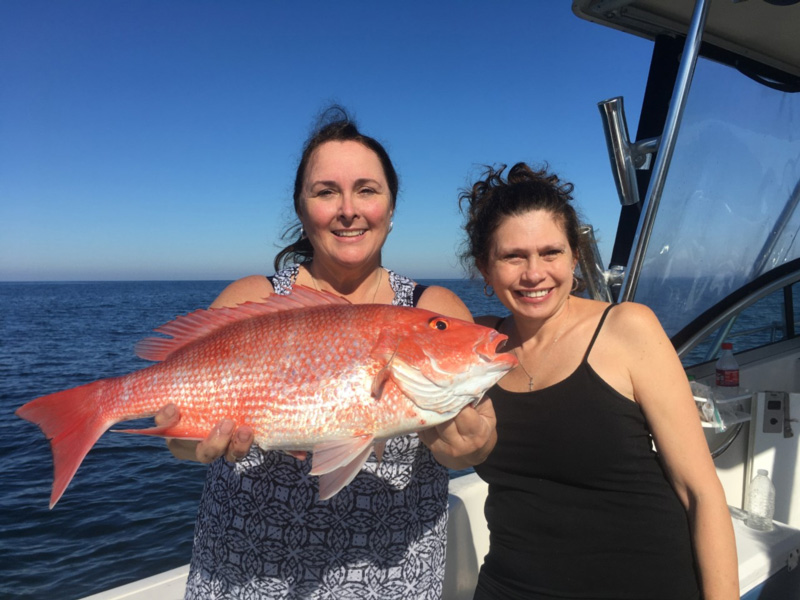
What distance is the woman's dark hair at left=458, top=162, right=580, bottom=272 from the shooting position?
2.19 meters

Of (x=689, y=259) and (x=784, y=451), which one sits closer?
(x=689, y=259)

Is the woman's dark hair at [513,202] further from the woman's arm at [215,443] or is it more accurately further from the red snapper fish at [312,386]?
the woman's arm at [215,443]

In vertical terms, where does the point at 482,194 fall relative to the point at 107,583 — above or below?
above

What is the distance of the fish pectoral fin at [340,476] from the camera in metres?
1.55

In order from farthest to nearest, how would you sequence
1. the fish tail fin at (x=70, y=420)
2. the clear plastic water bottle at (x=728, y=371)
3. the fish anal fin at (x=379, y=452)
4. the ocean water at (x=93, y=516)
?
the ocean water at (x=93, y=516) → the clear plastic water bottle at (x=728, y=371) → the fish anal fin at (x=379, y=452) → the fish tail fin at (x=70, y=420)

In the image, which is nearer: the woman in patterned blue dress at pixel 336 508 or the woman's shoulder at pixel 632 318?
the woman in patterned blue dress at pixel 336 508

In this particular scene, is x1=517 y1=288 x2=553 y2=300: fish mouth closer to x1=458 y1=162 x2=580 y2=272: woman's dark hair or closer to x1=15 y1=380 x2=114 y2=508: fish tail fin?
x1=458 y1=162 x2=580 y2=272: woman's dark hair

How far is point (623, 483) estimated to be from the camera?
6.40 ft

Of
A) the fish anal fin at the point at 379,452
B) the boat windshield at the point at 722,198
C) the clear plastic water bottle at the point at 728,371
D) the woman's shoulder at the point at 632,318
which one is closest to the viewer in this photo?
the fish anal fin at the point at 379,452

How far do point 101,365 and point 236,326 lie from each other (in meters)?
19.5

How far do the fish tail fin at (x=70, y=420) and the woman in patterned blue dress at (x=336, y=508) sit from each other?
26 cm

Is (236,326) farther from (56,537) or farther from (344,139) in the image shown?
(56,537)

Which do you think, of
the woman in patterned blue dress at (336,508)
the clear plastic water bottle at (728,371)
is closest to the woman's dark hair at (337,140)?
the woman in patterned blue dress at (336,508)

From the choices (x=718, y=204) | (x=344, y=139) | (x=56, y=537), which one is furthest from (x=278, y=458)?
(x=56, y=537)
